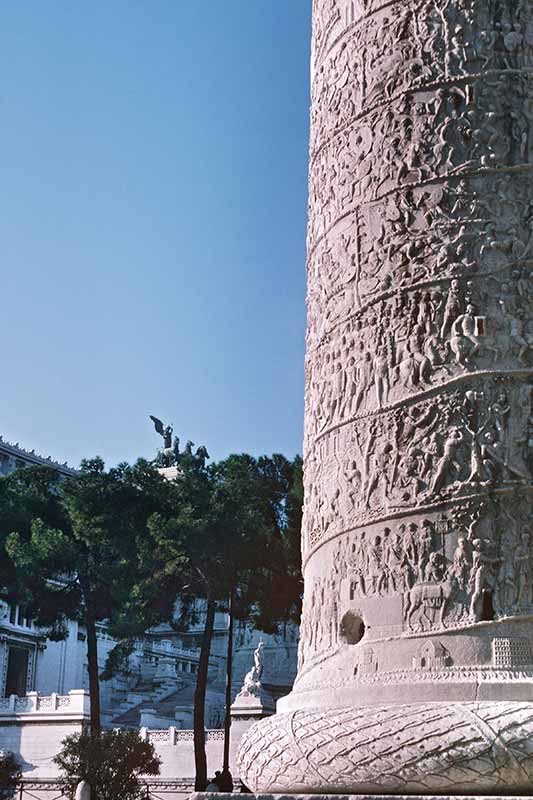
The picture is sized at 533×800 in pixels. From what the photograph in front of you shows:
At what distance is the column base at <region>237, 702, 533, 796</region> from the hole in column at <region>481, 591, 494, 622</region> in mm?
384

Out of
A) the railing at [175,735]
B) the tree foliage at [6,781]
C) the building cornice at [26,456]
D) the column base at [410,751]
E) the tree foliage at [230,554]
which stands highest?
the building cornice at [26,456]

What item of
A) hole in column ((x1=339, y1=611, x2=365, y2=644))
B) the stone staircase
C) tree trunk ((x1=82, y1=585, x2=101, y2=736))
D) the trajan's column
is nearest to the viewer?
the trajan's column

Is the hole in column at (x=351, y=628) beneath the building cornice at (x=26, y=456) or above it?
beneath

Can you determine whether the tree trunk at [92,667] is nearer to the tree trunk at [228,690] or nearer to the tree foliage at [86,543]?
the tree foliage at [86,543]

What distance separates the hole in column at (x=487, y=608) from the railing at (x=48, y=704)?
27.4 m

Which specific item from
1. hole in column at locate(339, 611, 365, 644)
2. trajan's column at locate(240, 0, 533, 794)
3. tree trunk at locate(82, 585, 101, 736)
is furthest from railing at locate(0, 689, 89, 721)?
hole in column at locate(339, 611, 365, 644)

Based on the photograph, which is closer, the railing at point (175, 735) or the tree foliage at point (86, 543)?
the tree foliage at point (86, 543)

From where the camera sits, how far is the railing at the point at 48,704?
3073 centimetres

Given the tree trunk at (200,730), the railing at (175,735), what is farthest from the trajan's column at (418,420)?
the railing at (175,735)

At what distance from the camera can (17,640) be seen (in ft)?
133

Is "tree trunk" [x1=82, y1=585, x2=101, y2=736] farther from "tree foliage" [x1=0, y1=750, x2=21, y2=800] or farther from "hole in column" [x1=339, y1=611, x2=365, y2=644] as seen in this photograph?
"hole in column" [x1=339, y1=611, x2=365, y2=644]

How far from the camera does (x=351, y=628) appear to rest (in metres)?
5.07

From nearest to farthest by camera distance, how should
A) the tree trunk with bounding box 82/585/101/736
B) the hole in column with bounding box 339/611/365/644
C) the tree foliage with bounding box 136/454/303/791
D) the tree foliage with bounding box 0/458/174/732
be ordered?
1. the hole in column with bounding box 339/611/365/644
2. the tree trunk with bounding box 82/585/101/736
3. the tree foliage with bounding box 136/454/303/791
4. the tree foliage with bounding box 0/458/174/732

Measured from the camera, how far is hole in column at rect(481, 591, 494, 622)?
467cm
